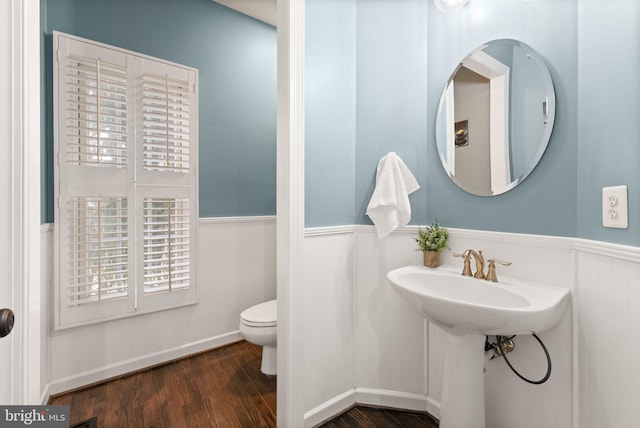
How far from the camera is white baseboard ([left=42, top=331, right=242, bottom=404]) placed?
196 centimetres

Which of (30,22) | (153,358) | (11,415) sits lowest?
(153,358)

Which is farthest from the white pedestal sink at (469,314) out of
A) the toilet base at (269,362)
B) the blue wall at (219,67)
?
the blue wall at (219,67)

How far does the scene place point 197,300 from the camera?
8.14 feet

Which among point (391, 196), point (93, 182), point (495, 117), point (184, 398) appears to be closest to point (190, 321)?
point (184, 398)

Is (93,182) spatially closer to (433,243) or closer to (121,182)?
(121,182)

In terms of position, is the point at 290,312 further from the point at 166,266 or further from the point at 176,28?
the point at 176,28

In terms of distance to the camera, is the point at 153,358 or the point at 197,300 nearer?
the point at 153,358

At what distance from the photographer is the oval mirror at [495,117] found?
135 cm

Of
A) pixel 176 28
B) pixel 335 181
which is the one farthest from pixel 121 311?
pixel 176 28

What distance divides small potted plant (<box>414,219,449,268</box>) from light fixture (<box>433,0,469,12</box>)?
1.11 metres

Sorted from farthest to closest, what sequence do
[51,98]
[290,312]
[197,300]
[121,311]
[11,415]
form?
[197,300], [121,311], [51,98], [290,312], [11,415]

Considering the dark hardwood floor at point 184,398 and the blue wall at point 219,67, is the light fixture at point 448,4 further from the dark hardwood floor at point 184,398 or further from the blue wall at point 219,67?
the dark hardwood floor at point 184,398

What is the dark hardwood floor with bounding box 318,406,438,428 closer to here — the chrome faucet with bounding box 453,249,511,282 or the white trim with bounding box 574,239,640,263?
the chrome faucet with bounding box 453,249,511,282

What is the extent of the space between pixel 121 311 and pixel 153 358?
436 millimetres
